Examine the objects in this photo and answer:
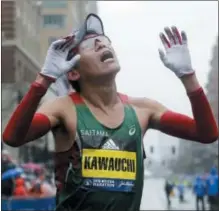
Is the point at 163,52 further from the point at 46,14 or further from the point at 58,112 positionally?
the point at 46,14

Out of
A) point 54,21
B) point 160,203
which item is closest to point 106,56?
point 160,203

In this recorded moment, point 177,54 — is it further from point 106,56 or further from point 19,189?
point 19,189

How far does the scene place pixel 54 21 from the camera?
4694 centimetres

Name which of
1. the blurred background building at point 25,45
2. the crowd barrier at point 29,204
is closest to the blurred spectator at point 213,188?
the crowd barrier at point 29,204

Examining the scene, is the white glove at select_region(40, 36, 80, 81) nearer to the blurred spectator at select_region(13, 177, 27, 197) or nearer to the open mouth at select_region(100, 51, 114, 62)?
the open mouth at select_region(100, 51, 114, 62)

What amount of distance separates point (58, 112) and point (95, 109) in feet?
0.62

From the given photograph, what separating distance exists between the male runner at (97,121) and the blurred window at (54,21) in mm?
40134

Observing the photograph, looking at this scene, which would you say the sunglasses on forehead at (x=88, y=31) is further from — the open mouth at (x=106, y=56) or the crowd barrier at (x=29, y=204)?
the crowd barrier at (x=29, y=204)

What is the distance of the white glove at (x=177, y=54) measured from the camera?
138 inches

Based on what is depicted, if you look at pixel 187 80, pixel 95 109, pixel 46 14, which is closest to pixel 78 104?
pixel 95 109

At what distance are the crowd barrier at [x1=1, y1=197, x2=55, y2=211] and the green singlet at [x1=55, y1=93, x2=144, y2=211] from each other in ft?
27.3

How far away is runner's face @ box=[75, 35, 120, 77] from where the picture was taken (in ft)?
11.7

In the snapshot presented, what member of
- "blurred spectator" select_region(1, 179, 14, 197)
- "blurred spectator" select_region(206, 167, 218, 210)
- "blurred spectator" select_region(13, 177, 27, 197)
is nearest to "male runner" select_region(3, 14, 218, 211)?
"blurred spectator" select_region(1, 179, 14, 197)

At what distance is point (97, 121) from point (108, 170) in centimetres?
25
